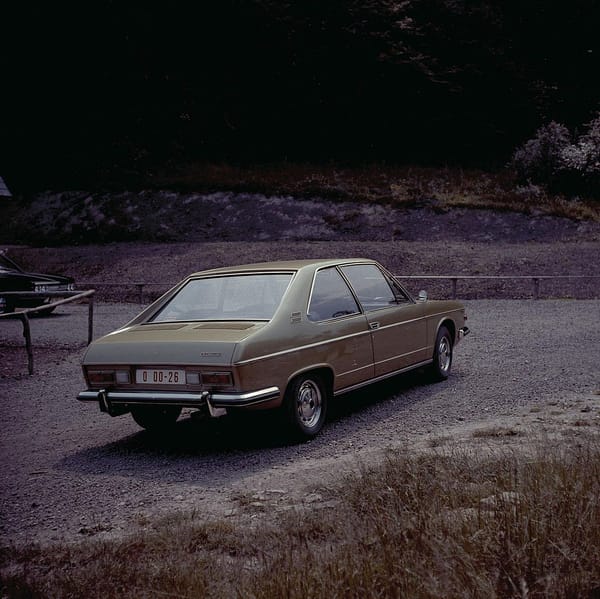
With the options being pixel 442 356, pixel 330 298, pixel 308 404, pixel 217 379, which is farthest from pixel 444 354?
pixel 217 379

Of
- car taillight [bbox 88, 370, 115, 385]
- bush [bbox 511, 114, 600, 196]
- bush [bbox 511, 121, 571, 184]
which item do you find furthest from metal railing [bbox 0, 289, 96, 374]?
bush [bbox 511, 121, 571, 184]

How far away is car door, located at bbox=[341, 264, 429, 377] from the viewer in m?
7.57

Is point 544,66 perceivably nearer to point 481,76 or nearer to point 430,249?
point 481,76

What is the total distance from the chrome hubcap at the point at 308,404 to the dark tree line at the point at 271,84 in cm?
3280

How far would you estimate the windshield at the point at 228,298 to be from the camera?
6.72 m

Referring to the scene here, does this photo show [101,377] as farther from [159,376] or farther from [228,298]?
[228,298]

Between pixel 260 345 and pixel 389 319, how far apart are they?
219 cm

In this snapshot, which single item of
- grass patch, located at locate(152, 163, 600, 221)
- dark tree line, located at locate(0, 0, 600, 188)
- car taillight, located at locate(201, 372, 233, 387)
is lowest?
car taillight, located at locate(201, 372, 233, 387)

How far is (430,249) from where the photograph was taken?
1000 inches

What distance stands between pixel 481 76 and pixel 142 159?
18.0 m

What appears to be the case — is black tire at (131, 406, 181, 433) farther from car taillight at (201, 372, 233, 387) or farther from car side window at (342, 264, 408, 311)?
car side window at (342, 264, 408, 311)

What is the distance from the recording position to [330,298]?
7.13 meters

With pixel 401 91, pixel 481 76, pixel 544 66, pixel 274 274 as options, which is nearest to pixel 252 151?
pixel 401 91

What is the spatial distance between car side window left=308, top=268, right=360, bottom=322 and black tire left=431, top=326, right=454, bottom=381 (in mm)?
1805
